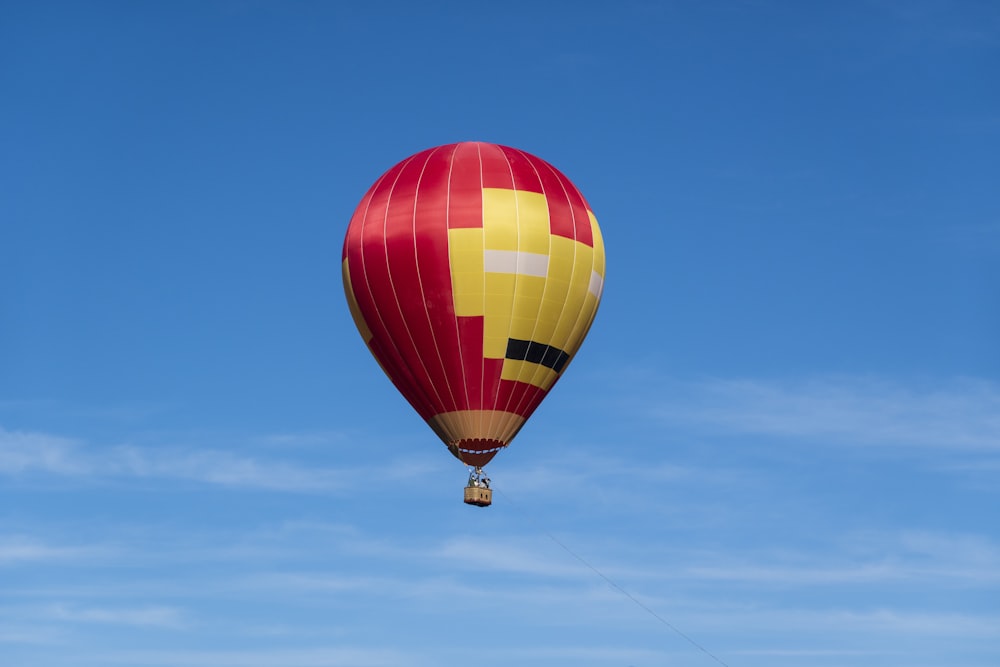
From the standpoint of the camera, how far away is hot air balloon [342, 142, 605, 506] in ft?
190

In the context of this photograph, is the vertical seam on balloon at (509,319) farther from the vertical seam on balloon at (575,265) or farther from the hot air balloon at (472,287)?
the vertical seam on balloon at (575,265)

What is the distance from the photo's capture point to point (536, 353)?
5891 centimetres

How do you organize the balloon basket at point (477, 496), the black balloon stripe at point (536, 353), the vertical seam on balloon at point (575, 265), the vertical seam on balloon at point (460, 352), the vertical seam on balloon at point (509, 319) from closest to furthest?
the balloon basket at point (477, 496)
the vertical seam on balloon at point (460, 352)
the vertical seam on balloon at point (509, 319)
the black balloon stripe at point (536, 353)
the vertical seam on balloon at point (575, 265)

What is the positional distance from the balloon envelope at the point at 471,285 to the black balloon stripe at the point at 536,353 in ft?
0.14

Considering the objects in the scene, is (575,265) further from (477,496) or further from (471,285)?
(477,496)

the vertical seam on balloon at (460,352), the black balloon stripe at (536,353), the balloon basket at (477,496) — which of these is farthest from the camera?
the black balloon stripe at (536,353)

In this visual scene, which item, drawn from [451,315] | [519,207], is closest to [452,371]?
[451,315]

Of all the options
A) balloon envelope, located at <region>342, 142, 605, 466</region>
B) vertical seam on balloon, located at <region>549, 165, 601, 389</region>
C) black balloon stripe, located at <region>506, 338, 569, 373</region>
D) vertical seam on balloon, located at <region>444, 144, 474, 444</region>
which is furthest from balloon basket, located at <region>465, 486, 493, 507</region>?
vertical seam on balloon, located at <region>549, 165, 601, 389</region>

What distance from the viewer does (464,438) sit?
58344 mm

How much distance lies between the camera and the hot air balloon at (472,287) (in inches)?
2277

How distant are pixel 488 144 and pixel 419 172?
2554 millimetres

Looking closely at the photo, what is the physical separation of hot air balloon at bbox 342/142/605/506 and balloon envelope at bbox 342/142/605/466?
0.03 m

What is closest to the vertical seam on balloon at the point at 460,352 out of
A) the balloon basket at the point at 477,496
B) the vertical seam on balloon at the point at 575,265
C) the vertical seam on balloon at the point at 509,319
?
the vertical seam on balloon at the point at 509,319

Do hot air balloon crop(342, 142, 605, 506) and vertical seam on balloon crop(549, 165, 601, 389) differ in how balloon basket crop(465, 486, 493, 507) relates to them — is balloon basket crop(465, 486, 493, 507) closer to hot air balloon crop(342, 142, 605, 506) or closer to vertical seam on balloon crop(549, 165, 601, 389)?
hot air balloon crop(342, 142, 605, 506)
